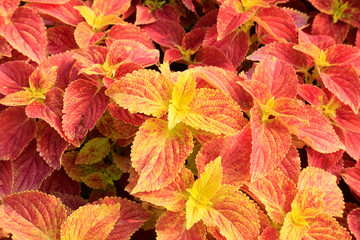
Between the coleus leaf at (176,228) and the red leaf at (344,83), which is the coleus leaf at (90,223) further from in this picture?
the red leaf at (344,83)

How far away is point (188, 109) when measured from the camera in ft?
2.98

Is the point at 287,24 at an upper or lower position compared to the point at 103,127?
upper

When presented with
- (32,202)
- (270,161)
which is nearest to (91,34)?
(32,202)

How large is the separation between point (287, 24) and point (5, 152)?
994 millimetres

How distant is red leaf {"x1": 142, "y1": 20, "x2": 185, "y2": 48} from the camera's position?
4.64ft

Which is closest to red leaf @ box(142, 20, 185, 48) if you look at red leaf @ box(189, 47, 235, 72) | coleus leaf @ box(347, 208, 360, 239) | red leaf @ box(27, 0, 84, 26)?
red leaf @ box(189, 47, 235, 72)

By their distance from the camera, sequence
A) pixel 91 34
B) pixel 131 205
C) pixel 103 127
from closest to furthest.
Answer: pixel 131 205 → pixel 103 127 → pixel 91 34

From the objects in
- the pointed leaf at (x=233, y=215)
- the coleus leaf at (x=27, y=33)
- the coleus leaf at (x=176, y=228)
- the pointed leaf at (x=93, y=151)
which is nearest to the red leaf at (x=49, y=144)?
the pointed leaf at (x=93, y=151)

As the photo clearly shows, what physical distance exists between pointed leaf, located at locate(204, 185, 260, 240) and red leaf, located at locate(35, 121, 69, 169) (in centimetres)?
44

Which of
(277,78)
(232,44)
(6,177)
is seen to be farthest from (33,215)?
(232,44)

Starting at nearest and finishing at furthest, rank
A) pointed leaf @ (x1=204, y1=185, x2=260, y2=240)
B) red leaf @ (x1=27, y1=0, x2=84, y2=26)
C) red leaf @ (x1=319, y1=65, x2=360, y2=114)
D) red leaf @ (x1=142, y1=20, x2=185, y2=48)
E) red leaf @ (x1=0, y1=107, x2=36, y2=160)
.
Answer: pointed leaf @ (x1=204, y1=185, x2=260, y2=240), red leaf @ (x1=0, y1=107, x2=36, y2=160), red leaf @ (x1=319, y1=65, x2=360, y2=114), red leaf @ (x1=27, y1=0, x2=84, y2=26), red leaf @ (x1=142, y1=20, x2=185, y2=48)

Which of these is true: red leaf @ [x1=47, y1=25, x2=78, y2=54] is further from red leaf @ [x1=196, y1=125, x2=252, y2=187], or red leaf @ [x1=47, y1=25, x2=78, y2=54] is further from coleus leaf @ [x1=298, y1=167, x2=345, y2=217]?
coleus leaf @ [x1=298, y1=167, x2=345, y2=217]

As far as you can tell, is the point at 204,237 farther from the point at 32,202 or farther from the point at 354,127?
the point at 354,127

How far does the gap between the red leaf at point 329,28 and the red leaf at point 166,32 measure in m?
0.50
